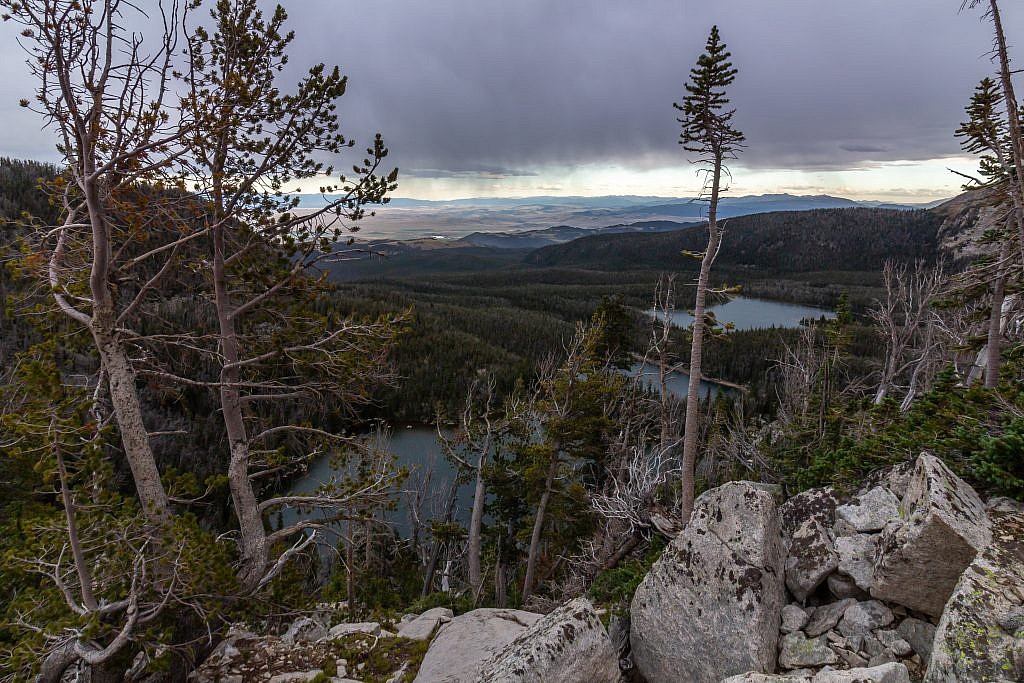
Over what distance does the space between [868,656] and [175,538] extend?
28.9ft

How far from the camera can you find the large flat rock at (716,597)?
622 cm

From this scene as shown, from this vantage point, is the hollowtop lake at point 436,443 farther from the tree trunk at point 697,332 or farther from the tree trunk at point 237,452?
the tree trunk at point 237,452

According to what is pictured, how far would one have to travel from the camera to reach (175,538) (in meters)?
7.09

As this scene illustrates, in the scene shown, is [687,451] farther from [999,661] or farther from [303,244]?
[303,244]

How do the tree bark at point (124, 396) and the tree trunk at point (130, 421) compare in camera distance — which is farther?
the tree trunk at point (130, 421)

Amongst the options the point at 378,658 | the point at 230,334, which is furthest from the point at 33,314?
the point at 378,658

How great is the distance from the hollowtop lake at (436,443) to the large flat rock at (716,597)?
5.04 metres

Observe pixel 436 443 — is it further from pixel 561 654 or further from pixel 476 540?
pixel 561 654

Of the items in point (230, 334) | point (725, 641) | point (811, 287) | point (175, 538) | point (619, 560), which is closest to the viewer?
point (725, 641)

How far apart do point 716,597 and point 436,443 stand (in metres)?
22.2

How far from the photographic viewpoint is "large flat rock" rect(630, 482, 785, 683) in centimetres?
622

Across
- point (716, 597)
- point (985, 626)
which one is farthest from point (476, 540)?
point (985, 626)

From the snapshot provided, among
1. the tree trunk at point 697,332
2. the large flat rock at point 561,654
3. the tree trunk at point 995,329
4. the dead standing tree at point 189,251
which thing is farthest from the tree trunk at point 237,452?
the tree trunk at point 995,329

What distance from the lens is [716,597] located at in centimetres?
654
